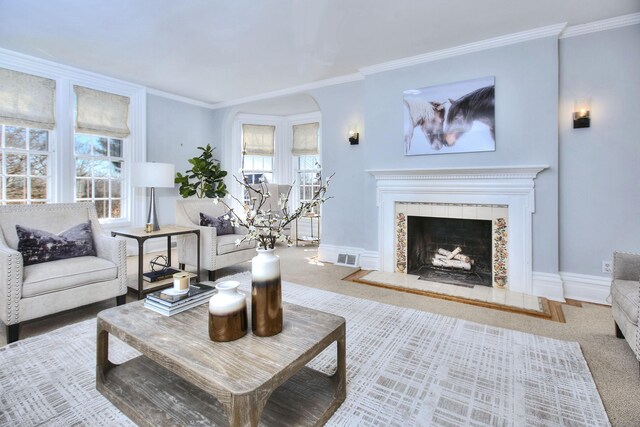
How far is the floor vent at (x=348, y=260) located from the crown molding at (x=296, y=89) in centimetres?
244

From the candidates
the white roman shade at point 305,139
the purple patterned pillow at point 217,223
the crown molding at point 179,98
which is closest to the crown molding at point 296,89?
the crown molding at point 179,98

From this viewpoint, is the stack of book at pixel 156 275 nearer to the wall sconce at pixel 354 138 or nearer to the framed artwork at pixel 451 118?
the wall sconce at pixel 354 138

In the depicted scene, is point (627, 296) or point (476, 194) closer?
point (627, 296)

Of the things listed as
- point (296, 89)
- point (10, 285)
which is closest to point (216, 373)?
point (10, 285)

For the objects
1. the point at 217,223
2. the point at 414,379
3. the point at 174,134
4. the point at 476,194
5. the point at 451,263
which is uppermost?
the point at 174,134

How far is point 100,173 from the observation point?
471 centimetres

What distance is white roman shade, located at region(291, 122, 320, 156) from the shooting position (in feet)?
21.1

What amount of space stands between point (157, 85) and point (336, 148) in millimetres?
2944

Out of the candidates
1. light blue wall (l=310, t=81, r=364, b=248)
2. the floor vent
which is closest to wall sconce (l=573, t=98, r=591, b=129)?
light blue wall (l=310, t=81, r=364, b=248)

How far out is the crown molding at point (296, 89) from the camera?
4412mm

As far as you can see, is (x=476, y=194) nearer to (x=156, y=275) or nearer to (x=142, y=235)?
(x=142, y=235)

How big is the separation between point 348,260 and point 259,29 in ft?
9.77

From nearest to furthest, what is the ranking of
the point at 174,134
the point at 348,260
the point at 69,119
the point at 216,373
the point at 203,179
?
1. the point at 216,373
2. the point at 69,119
3. the point at 348,260
4. the point at 174,134
5. the point at 203,179

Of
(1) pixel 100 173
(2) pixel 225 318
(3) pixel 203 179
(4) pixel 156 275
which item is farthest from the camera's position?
(3) pixel 203 179
